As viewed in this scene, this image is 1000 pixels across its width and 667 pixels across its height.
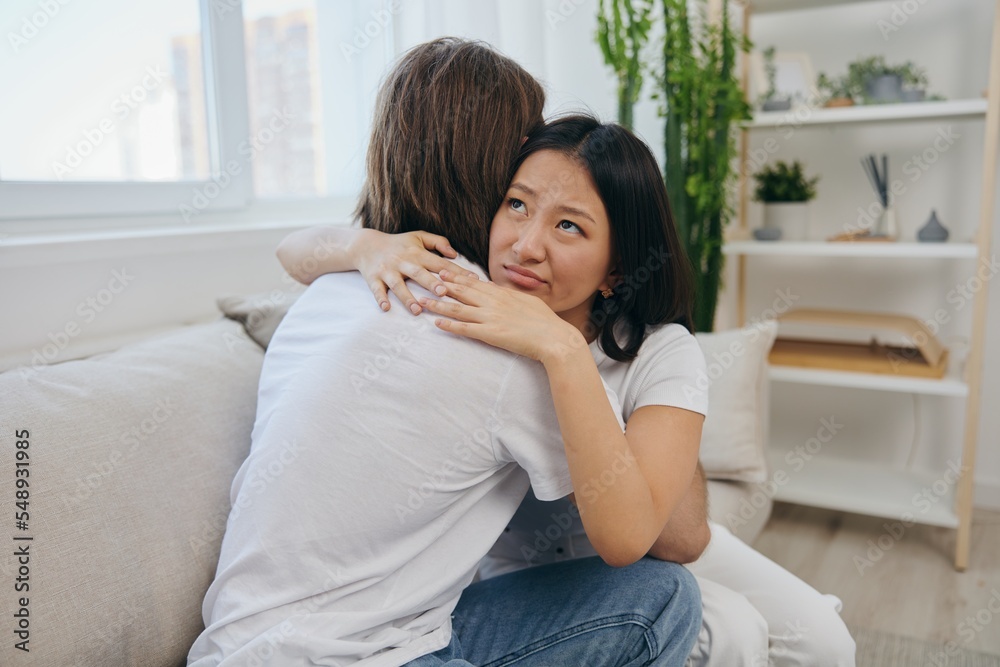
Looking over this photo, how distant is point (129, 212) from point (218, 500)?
781mm

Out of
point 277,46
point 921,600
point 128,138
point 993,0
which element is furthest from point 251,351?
point 993,0

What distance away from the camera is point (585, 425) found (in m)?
0.84

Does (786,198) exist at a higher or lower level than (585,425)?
higher

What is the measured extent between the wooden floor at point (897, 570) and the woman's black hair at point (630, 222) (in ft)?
4.31

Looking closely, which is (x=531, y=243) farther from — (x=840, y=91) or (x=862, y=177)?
(x=862, y=177)

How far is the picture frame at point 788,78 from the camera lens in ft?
7.82

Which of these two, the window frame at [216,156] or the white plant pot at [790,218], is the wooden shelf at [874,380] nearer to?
the white plant pot at [790,218]

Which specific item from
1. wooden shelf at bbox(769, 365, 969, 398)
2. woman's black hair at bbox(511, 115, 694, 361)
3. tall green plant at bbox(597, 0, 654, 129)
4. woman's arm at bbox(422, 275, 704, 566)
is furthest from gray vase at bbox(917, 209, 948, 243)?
woman's arm at bbox(422, 275, 704, 566)

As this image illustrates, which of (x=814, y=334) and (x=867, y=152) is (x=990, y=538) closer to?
(x=814, y=334)

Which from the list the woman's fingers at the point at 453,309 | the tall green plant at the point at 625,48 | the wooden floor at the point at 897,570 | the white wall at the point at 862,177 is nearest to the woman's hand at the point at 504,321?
the woman's fingers at the point at 453,309

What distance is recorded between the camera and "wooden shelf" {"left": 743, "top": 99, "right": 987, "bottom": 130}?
2.09m

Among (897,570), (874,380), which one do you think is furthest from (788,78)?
(897,570)

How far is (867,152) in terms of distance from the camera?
8.47 ft

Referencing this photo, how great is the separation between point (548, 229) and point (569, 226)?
3 centimetres
